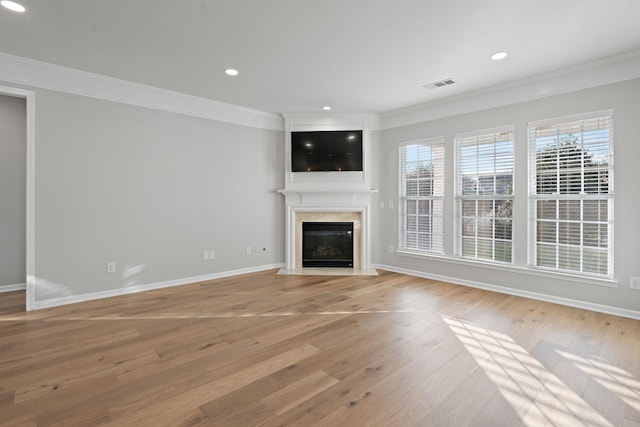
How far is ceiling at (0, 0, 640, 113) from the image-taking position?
245 cm

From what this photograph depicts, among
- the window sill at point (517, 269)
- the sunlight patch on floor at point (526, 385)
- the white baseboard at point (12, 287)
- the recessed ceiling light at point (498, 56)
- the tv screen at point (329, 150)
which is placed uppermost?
the recessed ceiling light at point (498, 56)

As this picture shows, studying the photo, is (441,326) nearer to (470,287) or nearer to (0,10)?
(470,287)

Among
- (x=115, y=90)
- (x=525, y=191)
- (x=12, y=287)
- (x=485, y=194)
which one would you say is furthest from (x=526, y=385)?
(x=12, y=287)

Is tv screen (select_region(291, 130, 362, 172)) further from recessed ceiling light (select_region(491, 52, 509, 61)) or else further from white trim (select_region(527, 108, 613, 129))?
white trim (select_region(527, 108, 613, 129))

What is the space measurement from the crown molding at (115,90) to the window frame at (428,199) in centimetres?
255

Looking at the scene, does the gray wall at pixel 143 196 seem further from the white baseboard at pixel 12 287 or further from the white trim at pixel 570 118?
the white trim at pixel 570 118

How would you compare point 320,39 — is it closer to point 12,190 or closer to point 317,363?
point 317,363

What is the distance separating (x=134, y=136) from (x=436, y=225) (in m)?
4.52

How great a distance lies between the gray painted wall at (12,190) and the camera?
167 inches

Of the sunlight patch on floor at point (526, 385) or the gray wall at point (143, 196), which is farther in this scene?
the gray wall at point (143, 196)

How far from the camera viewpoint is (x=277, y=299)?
3760 mm

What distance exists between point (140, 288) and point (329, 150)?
3503mm

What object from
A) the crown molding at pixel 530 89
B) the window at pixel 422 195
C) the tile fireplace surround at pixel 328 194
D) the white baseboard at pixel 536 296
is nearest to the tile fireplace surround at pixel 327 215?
the tile fireplace surround at pixel 328 194

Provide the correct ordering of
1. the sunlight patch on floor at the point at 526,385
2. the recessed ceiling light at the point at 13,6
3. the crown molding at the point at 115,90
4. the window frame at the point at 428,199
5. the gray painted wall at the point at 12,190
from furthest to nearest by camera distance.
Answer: the window frame at the point at 428,199
the gray painted wall at the point at 12,190
the crown molding at the point at 115,90
the recessed ceiling light at the point at 13,6
the sunlight patch on floor at the point at 526,385
